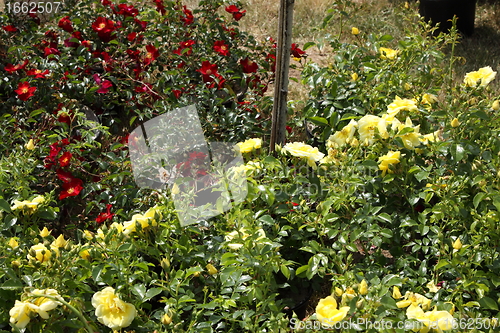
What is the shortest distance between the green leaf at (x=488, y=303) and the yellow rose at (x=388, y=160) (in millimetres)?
463

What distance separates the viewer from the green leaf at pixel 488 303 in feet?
4.56

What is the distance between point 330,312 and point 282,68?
3.04 ft

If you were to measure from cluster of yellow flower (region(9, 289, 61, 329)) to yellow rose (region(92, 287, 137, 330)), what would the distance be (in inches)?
4.3

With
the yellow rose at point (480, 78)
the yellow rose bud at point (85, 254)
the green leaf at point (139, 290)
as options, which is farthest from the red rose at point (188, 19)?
the green leaf at point (139, 290)

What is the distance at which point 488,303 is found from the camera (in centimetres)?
139

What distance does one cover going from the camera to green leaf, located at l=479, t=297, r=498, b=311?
139 centimetres

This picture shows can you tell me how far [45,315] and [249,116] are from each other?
1296mm

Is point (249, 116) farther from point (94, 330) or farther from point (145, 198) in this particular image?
point (94, 330)

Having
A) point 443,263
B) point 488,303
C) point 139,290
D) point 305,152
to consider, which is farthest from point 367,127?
point 139,290

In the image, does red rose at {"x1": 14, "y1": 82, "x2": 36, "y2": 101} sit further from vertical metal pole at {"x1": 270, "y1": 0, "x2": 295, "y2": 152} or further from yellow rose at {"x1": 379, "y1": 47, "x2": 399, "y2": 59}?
yellow rose at {"x1": 379, "y1": 47, "x2": 399, "y2": 59}

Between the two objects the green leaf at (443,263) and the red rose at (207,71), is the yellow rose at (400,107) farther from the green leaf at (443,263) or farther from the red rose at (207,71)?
the red rose at (207,71)

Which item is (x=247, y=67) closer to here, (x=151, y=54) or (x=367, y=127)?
(x=151, y=54)

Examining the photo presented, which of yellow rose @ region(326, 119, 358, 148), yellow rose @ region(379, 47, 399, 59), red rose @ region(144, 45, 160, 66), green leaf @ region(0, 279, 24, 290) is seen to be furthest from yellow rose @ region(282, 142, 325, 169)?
red rose @ region(144, 45, 160, 66)

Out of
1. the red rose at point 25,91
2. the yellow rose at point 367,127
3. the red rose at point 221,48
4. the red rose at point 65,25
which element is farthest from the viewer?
the red rose at point 65,25
